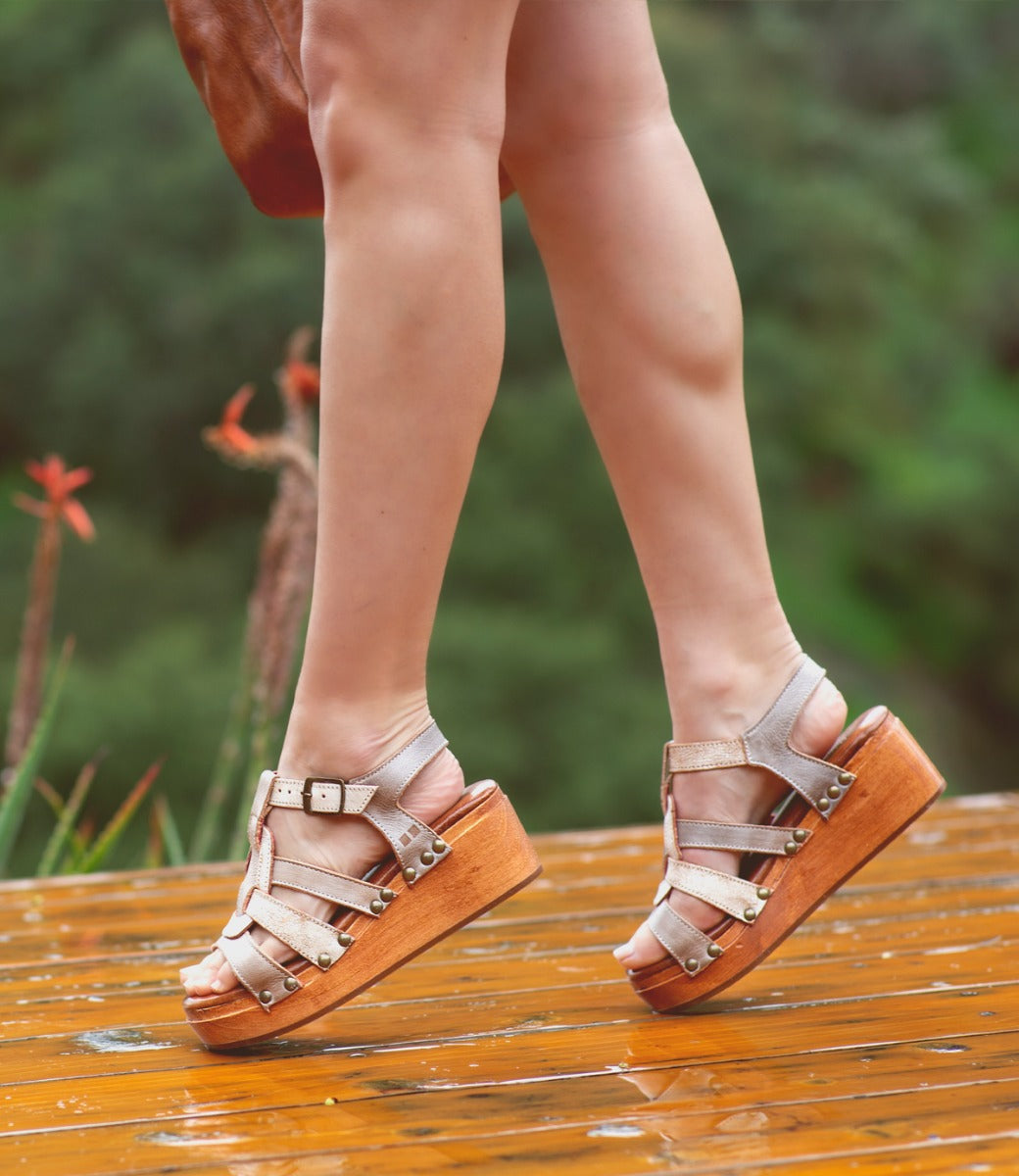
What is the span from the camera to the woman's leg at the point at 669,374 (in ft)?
3.59

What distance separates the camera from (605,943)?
1.36 metres

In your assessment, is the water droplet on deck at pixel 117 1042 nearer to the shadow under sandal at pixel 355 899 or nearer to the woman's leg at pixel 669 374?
the shadow under sandal at pixel 355 899

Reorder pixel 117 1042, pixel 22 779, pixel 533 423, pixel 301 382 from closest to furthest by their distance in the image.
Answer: pixel 117 1042, pixel 22 779, pixel 301 382, pixel 533 423

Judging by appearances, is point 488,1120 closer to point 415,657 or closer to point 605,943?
point 415,657

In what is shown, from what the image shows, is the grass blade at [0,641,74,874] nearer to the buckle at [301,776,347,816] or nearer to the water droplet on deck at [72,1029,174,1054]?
the water droplet on deck at [72,1029,174,1054]

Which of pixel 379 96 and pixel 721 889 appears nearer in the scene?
pixel 379 96

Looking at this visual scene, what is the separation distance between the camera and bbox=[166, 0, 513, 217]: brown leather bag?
1.08 meters

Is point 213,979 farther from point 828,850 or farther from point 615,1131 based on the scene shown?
point 828,850

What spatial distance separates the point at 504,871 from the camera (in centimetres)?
102

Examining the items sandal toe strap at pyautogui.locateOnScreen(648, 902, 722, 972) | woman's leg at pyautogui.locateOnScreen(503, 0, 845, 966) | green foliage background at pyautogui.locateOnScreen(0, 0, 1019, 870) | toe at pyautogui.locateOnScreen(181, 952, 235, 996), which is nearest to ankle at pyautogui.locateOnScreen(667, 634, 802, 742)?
woman's leg at pyautogui.locateOnScreen(503, 0, 845, 966)

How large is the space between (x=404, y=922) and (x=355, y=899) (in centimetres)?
3

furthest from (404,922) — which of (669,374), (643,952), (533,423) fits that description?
(533,423)

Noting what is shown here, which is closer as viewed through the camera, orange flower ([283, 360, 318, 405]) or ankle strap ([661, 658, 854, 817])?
ankle strap ([661, 658, 854, 817])

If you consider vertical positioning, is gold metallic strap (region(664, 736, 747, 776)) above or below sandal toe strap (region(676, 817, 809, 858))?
above
